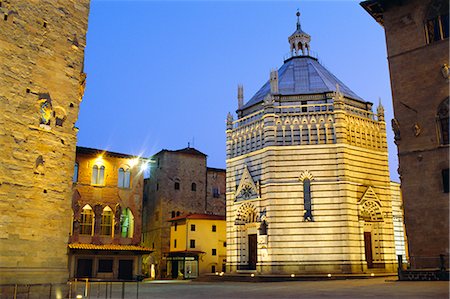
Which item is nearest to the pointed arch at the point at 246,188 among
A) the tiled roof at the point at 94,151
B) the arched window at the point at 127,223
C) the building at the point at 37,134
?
the arched window at the point at 127,223

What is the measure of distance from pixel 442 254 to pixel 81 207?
2779 centimetres

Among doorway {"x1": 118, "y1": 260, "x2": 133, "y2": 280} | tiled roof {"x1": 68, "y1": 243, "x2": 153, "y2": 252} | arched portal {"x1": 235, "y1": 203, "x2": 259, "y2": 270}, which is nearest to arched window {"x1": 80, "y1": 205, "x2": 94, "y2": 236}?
tiled roof {"x1": 68, "y1": 243, "x2": 153, "y2": 252}

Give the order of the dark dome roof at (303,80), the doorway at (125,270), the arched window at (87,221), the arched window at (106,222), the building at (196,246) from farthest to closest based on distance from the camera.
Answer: the building at (196,246)
the arched window at (106,222)
the doorway at (125,270)
the arched window at (87,221)
the dark dome roof at (303,80)

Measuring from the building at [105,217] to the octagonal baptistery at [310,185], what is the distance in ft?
31.0

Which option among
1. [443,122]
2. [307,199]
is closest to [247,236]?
[307,199]

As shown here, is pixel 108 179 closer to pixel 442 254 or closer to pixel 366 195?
pixel 366 195

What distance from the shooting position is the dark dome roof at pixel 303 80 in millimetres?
35344

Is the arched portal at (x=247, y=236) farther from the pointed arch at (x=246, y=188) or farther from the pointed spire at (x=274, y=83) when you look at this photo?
the pointed spire at (x=274, y=83)

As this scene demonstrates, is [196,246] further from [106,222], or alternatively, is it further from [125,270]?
[106,222]

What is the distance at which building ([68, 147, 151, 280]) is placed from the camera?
122 ft

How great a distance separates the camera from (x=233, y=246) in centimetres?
3528

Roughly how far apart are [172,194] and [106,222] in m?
12.2

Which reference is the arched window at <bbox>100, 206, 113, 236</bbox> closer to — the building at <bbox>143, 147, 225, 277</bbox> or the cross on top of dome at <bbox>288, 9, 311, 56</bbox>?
the building at <bbox>143, 147, 225, 277</bbox>

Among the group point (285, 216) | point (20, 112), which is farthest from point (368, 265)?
point (20, 112)
